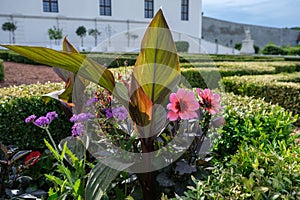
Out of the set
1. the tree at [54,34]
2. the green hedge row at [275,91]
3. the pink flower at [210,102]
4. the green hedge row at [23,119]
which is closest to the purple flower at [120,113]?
the pink flower at [210,102]

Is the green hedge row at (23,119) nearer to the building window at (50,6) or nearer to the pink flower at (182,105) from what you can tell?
the pink flower at (182,105)

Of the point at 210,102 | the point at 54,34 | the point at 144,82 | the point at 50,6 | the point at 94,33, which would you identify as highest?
the point at 50,6

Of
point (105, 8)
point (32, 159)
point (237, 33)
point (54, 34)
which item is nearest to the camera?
point (32, 159)

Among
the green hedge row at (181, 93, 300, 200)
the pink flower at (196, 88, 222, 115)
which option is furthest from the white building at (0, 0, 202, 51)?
the pink flower at (196, 88, 222, 115)

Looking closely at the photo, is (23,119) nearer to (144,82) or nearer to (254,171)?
(144,82)

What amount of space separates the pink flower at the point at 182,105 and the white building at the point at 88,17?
18.7m

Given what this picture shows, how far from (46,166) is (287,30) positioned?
42.9m

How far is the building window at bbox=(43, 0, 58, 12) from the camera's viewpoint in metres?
23.4

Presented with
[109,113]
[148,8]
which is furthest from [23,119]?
[148,8]

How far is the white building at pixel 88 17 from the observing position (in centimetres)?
2238

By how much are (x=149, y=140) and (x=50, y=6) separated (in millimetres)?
24904

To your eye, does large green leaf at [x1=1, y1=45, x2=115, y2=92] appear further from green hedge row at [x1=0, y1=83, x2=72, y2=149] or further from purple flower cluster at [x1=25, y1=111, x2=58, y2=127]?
green hedge row at [x1=0, y1=83, x2=72, y2=149]

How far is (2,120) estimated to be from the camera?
250 centimetres

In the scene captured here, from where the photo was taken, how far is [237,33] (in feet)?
118
